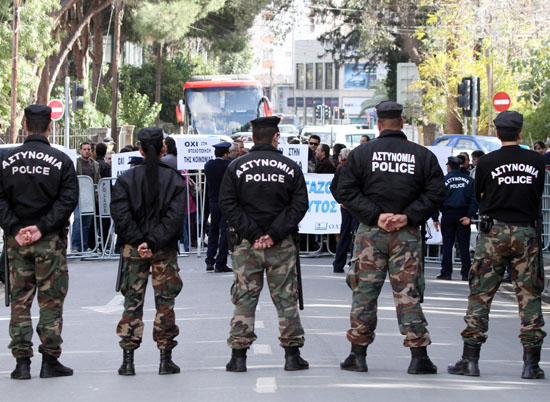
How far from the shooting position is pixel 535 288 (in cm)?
751

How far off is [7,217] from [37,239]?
283 millimetres

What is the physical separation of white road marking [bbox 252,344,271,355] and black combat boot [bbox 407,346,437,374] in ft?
5.08

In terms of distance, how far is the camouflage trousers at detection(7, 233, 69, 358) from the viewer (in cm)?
730

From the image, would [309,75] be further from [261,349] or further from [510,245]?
[510,245]

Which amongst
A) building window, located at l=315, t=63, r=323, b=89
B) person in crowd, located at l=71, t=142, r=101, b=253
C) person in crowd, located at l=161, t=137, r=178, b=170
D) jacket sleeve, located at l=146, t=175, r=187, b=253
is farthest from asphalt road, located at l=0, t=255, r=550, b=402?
building window, located at l=315, t=63, r=323, b=89

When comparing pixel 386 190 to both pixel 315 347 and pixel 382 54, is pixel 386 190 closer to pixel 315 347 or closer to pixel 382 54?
pixel 315 347

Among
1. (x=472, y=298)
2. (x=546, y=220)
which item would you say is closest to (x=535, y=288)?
(x=472, y=298)

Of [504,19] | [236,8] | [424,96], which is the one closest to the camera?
[504,19]

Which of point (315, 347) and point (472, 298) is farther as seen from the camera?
point (315, 347)

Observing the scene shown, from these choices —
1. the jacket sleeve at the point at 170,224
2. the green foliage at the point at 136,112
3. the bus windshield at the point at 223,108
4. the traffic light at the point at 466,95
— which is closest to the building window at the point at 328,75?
the green foliage at the point at 136,112

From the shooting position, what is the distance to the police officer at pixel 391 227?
7.25 m

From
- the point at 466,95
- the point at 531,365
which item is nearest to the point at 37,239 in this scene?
the point at 531,365

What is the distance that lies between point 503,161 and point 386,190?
98 cm

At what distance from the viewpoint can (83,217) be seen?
17.0m
